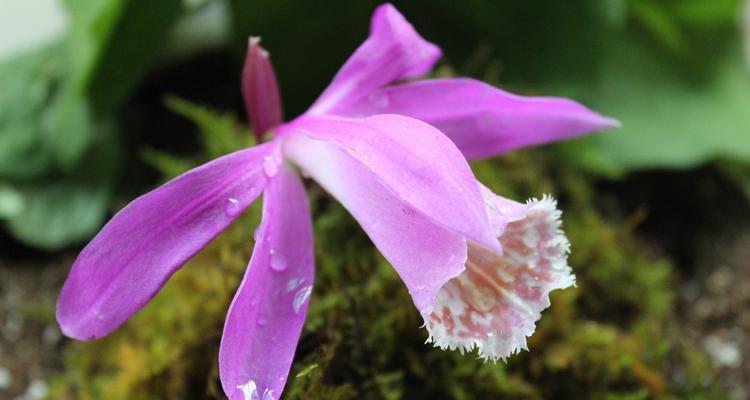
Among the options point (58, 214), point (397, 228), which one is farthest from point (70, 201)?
point (397, 228)

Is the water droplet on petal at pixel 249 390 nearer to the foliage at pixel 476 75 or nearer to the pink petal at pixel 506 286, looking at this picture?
the pink petal at pixel 506 286

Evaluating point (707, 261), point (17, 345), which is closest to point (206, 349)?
point (17, 345)

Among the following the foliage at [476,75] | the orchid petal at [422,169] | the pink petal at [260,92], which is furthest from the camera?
the foliage at [476,75]

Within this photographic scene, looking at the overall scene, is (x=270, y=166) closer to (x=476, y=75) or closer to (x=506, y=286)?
(x=506, y=286)

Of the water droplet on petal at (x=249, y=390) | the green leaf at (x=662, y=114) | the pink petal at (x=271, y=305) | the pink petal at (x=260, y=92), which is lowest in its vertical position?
the water droplet on petal at (x=249, y=390)

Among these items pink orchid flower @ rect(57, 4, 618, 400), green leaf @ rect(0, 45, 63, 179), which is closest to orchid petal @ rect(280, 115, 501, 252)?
pink orchid flower @ rect(57, 4, 618, 400)

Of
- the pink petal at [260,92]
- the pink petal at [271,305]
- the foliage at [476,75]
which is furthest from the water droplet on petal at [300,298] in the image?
the foliage at [476,75]
